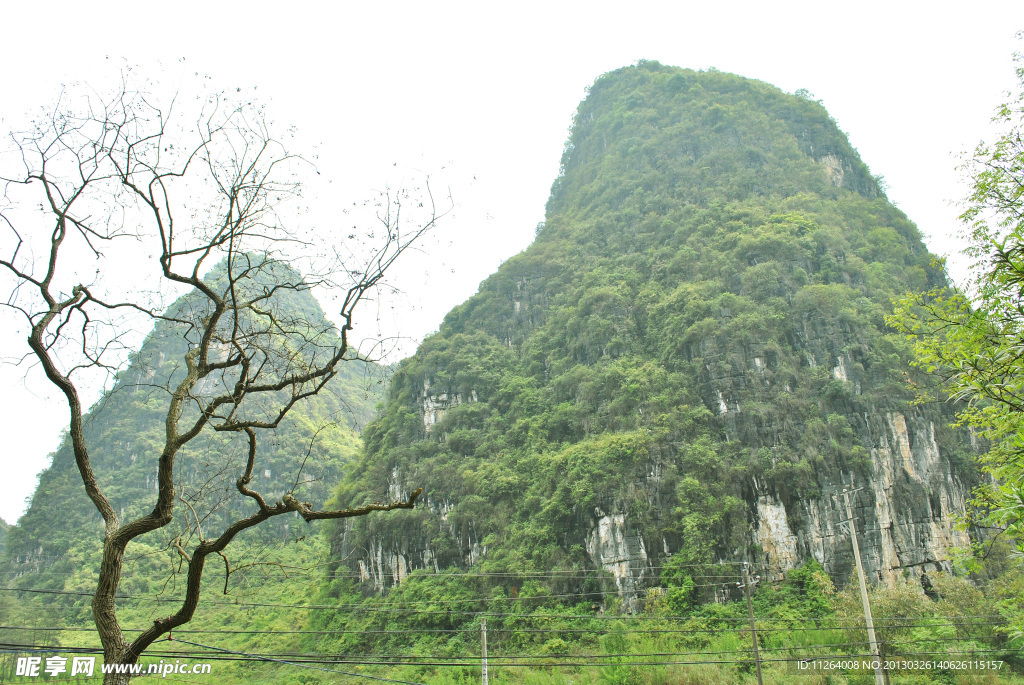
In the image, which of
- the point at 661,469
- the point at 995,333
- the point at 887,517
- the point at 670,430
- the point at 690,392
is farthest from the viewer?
the point at 690,392

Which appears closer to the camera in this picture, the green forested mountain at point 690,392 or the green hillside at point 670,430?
the green hillside at point 670,430

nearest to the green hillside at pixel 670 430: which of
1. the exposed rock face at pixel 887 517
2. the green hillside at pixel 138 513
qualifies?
the exposed rock face at pixel 887 517

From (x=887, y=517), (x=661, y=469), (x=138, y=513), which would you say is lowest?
(x=887, y=517)

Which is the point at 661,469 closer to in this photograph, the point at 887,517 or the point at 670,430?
the point at 670,430

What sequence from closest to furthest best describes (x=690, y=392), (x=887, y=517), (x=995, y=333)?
(x=995, y=333) < (x=887, y=517) < (x=690, y=392)

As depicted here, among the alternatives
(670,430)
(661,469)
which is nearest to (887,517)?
(661,469)

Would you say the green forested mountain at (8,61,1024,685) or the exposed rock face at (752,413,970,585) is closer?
the green forested mountain at (8,61,1024,685)

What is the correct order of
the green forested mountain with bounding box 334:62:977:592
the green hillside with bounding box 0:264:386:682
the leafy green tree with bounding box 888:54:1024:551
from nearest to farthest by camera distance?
the leafy green tree with bounding box 888:54:1024:551 < the green forested mountain with bounding box 334:62:977:592 < the green hillside with bounding box 0:264:386:682

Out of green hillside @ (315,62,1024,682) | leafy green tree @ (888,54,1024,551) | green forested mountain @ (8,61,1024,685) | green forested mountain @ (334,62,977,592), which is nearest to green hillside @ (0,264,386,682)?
green forested mountain @ (8,61,1024,685)

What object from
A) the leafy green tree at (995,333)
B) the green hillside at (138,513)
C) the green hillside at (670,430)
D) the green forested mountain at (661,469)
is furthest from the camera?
the green hillside at (138,513)

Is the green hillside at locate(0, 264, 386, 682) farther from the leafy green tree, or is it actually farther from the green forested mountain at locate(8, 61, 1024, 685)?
the leafy green tree

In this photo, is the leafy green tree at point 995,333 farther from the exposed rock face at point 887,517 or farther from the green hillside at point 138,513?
the green hillside at point 138,513

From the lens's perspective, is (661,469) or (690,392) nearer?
(661,469)

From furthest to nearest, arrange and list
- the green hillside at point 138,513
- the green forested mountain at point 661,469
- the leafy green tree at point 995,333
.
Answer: the green hillside at point 138,513
the green forested mountain at point 661,469
the leafy green tree at point 995,333
